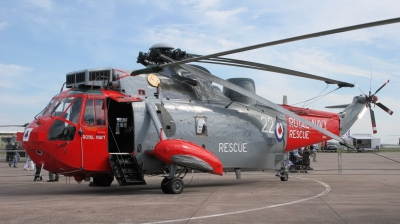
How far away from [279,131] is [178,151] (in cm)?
615

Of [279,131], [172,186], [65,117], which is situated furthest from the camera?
[279,131]

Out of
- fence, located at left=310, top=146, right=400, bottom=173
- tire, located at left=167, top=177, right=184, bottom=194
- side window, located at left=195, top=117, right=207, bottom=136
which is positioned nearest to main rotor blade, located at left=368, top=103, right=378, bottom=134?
fence, located at left=310, top=146, right=400, bottom=173

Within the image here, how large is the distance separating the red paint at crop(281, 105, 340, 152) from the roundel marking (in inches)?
16.4

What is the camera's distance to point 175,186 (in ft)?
44.5

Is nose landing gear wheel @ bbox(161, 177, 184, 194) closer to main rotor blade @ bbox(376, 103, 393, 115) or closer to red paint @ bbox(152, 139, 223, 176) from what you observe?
red paint @ bbox(152, 139, 223, 176)

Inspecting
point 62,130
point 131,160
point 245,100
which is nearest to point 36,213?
point 62,130

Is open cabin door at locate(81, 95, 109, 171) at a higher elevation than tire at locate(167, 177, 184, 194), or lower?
higher

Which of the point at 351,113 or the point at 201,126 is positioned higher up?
the point at 351,113

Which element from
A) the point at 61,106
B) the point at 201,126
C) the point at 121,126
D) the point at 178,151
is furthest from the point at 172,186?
the point at 61,106

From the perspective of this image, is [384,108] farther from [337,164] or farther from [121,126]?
[121,126]

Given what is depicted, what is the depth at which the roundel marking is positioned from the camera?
18.0 m

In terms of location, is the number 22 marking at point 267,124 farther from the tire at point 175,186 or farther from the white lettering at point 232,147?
the tire at point 175,186

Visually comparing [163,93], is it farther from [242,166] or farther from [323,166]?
[323,166]

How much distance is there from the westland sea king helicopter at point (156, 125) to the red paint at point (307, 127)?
85cm
